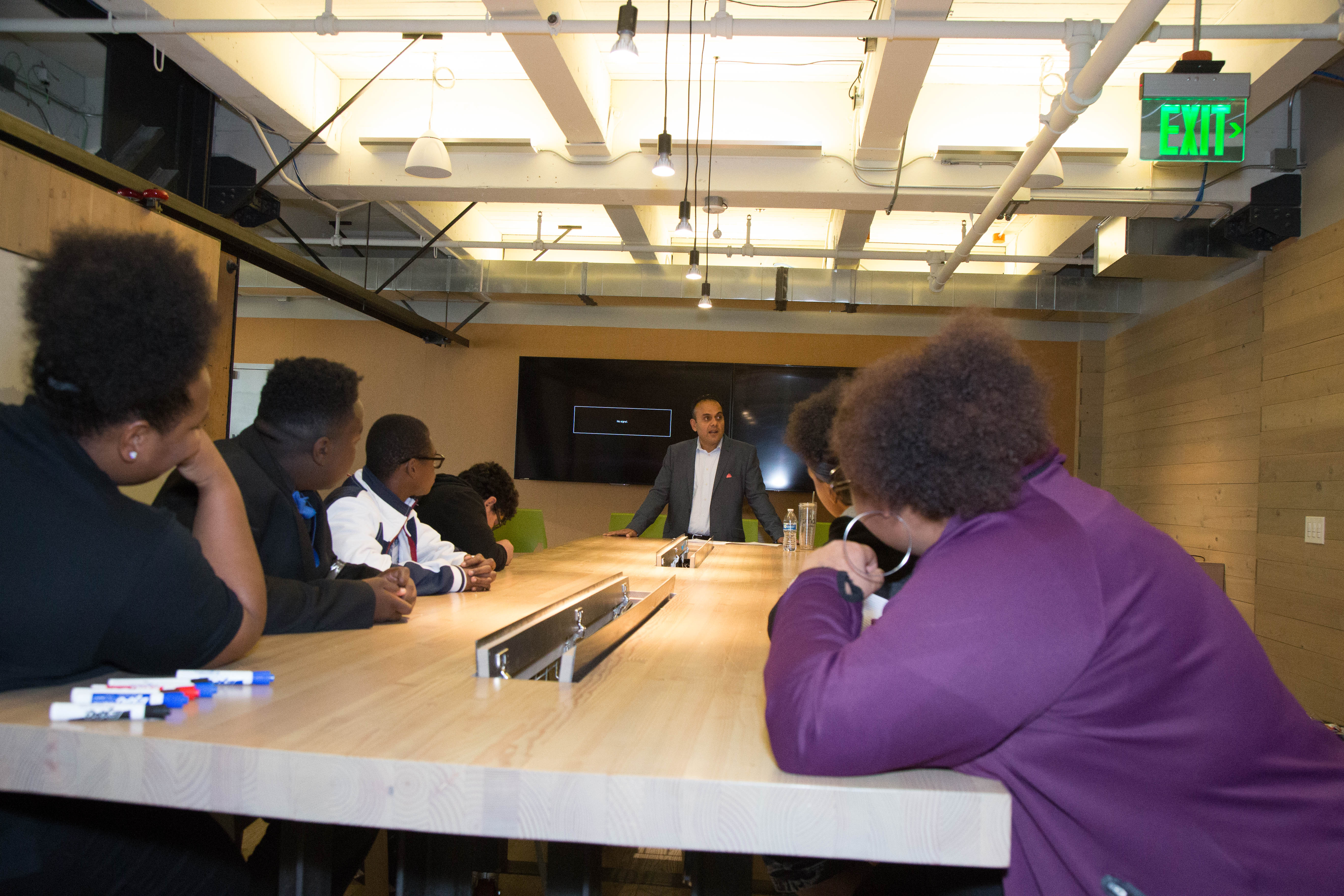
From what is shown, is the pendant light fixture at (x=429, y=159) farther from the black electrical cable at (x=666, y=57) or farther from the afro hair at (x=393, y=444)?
the afro hair at (x=393, y=444)

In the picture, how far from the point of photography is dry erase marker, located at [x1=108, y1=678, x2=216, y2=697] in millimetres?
1010

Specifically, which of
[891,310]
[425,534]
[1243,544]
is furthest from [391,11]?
[1243,544]

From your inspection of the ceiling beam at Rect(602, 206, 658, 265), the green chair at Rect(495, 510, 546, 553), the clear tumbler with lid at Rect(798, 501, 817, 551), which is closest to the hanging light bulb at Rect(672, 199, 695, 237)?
the ceiling beam at Rect(602, 206, 658, 265)

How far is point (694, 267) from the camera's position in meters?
5.44

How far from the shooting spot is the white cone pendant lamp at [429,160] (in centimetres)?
398

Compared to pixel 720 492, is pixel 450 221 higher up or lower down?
higher up

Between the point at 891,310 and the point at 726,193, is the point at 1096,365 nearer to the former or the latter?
the point at 891,310

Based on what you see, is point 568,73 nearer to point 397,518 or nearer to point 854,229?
point 397,518

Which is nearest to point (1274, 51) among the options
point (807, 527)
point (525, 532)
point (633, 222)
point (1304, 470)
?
point (1304, 470)

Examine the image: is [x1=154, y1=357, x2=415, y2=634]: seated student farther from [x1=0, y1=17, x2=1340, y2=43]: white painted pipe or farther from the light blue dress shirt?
the light blue dress shirt

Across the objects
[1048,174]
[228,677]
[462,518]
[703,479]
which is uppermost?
[1048,174]

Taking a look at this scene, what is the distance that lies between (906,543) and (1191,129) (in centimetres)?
258

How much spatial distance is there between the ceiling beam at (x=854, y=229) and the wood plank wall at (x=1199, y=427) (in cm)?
222

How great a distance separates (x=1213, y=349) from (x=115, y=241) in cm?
596
